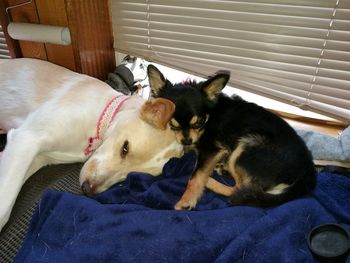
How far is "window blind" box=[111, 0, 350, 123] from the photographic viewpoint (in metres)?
1.78

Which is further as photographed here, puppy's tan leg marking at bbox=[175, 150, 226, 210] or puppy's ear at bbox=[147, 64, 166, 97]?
puppy's ear at bbox=[147, 64, 166, 97]

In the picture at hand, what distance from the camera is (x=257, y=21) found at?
1897 mm

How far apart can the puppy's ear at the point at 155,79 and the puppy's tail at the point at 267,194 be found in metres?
0.65

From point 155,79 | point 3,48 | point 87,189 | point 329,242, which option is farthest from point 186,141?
point 3,48

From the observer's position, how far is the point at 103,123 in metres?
1.64

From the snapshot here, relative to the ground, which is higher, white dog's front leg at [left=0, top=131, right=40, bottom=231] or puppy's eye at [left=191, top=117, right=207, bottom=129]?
puppy's eye at [left=191, top=117, right=207, bottom=129]

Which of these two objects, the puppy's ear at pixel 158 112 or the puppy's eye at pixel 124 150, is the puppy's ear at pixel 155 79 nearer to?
the puppy's ear at pixel 158 112

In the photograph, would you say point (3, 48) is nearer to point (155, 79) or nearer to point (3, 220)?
point (155, 79)

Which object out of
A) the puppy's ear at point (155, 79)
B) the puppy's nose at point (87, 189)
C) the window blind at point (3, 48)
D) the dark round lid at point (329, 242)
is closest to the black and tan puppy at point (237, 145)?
the puppy's ear at point (155, 79)

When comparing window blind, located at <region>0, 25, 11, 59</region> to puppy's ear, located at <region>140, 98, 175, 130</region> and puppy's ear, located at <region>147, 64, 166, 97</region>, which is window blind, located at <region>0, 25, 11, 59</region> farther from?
puppy's ear, located at <region>140, 98, 175, 130</region>

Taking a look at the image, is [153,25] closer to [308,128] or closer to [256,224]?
[308,128]

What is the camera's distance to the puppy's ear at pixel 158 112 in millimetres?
1365

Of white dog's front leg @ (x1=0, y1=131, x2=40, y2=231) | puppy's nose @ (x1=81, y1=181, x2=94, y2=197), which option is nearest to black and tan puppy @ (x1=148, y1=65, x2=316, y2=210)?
puppy's nose @ (x1=81, y1=181, x2=94, y2=197)

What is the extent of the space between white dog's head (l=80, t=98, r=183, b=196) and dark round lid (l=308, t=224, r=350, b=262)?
2.23ft
